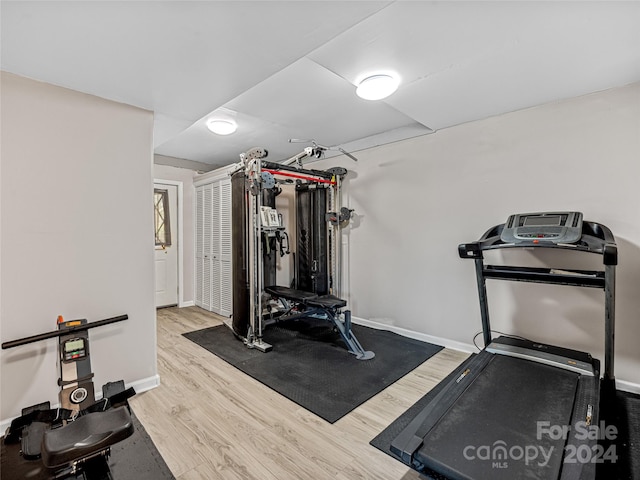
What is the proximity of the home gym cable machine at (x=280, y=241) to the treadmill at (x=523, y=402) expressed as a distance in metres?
1.25

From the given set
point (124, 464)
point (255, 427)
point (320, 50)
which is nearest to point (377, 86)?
point (320, 50)

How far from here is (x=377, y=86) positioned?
86.4 inches

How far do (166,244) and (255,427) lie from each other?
3.84 m

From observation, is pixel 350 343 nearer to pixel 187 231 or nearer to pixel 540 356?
pixel 540 356

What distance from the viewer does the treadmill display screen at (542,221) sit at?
2.25 m

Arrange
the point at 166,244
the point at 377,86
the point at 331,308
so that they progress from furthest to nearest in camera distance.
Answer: the point at 166,244, the point at 331,308, the point at 377,86

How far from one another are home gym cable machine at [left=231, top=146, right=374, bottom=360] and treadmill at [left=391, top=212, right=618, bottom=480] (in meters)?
1.25

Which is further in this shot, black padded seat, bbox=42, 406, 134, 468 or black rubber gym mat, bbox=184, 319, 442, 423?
black rubber gym mat, bbox=184, 319, 442, 423

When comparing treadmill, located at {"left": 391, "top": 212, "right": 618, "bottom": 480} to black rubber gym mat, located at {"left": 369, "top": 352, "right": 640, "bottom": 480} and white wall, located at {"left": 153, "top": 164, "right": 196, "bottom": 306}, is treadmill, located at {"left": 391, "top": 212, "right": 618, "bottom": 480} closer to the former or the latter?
black rubber gym mat, located at {"left": 369, "top": 352, "right": 640, "bottom": 480}

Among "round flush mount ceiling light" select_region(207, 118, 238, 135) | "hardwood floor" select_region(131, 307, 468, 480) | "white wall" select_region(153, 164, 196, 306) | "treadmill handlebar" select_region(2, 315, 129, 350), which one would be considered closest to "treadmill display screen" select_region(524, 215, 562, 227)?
"hardwood floor" select_region(131, 307, 468, 480)

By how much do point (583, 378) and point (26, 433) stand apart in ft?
10.9

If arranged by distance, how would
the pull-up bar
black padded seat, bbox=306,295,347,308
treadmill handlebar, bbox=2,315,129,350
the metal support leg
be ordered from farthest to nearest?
the pull-up bar → black padded seat, bbox=306,295,347,308 → the metal support leg → treadmill handlebar, bbox=2,315,129,350

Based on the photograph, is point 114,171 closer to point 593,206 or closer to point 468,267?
point 468,267

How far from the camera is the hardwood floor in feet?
5.36
